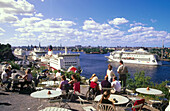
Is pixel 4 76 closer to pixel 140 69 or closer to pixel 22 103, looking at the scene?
pixel 22 103

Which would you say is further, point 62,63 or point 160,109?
point 62,63

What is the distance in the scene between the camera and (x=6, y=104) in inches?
231

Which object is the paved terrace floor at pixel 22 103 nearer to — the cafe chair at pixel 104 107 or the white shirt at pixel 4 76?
the white shirt at pixel 4 76

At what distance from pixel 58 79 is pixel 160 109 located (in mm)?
5719

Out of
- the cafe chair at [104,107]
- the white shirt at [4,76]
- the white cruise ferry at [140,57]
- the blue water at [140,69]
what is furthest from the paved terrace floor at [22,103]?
the white cruise ferry at [140,57]

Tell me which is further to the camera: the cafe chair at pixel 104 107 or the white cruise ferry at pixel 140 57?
the white cruise ferry at pixel 140 57

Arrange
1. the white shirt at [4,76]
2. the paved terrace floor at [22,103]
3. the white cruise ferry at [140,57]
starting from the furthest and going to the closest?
the white cruise ferry at [140,57], the white shirt at [4,76], the paved terrace floor at [22,103]

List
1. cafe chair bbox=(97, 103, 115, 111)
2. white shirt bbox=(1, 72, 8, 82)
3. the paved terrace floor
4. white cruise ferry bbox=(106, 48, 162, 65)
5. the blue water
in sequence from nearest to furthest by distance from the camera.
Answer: cafe chair bbox=(97, 103, 115, 111) < the paved terrace floor < white shirt bbox=(1, 72, 8, 82) < the blue water < white cruise ferry bbox=(106, 48, 162, 65)

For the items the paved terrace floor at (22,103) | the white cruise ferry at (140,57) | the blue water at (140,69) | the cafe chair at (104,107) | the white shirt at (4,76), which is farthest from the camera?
the white cruise ferry at (140,57)

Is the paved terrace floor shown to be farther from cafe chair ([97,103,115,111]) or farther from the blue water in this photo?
the blue water

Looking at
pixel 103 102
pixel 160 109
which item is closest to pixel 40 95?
pixel 103 102

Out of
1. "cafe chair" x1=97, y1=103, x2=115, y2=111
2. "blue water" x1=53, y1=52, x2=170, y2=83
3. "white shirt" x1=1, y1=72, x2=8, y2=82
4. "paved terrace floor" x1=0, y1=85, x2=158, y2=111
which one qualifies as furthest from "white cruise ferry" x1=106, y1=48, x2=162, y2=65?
"cafe chair" x1=97, y1=103, x2=115, y2=111

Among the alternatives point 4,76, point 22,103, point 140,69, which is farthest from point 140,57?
point 22,103

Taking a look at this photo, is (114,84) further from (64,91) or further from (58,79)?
(58,79)
